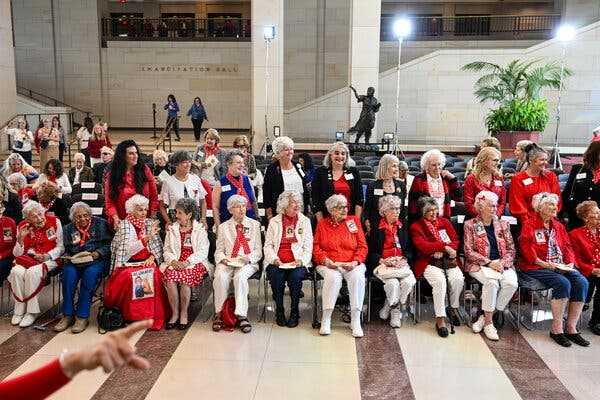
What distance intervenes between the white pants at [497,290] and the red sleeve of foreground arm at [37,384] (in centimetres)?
415

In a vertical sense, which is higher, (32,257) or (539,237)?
(539,237)

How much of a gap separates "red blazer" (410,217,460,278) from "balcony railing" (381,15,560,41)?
48.9 feet

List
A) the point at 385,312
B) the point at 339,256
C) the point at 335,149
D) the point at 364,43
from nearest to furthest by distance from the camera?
the point at 339,256
the point at 385,312
the point at 335,149
the point at 364,43

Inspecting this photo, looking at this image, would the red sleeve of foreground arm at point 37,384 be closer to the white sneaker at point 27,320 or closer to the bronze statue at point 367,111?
the white sneaker at point 27,320

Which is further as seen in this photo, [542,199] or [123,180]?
[123,180]

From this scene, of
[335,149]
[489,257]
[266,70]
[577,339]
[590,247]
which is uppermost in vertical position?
[266,70]

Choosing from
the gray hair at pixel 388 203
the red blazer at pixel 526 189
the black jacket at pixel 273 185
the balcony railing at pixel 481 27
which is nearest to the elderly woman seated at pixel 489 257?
the red blazer at pixel 526 189

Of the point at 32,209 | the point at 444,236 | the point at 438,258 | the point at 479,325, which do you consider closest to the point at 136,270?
the point at 32,209

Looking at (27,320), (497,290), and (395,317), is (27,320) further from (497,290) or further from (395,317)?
(497,290)

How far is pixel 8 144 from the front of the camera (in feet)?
43.8

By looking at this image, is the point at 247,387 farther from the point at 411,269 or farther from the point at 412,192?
the point at 412,192

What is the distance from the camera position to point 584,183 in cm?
554

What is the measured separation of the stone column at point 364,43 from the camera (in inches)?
545

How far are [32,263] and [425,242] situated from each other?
12.1ft
